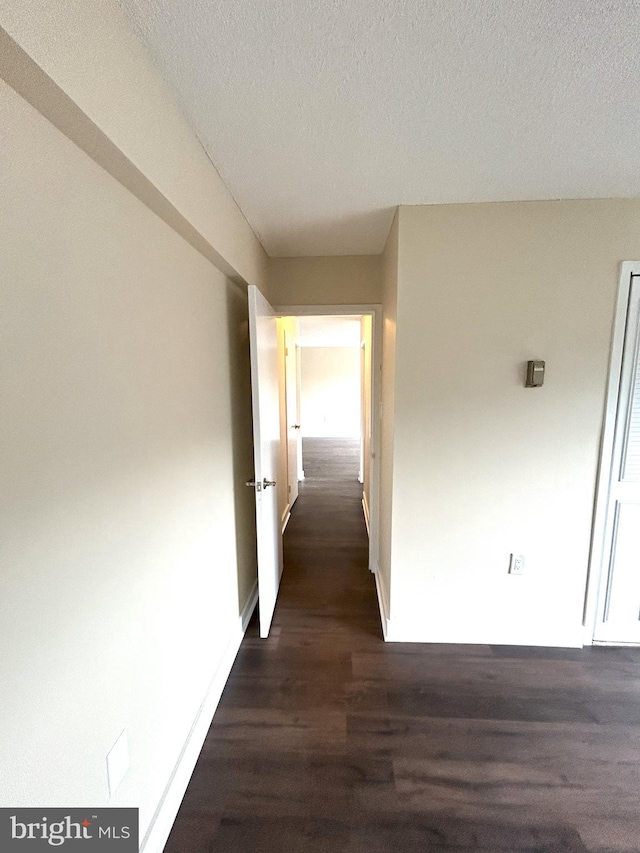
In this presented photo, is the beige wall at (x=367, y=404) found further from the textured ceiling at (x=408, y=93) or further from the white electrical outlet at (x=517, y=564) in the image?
the textured ceiling at (x=408, y=93)

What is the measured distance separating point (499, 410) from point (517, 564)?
85 cm

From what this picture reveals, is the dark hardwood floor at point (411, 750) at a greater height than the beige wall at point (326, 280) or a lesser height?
lesser

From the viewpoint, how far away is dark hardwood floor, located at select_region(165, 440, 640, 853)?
3.90 feet

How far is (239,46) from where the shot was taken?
0.93 meters

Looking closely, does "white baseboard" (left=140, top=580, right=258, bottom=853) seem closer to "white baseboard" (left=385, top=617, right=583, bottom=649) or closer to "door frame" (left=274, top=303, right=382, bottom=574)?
"white baseboard" (left=385, top=617, right=583, bottom=649)

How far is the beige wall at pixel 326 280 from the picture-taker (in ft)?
8.25

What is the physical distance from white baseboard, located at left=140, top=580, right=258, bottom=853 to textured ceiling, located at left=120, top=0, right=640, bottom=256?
7.29 ft

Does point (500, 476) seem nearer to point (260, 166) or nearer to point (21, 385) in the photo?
point (260, 166)

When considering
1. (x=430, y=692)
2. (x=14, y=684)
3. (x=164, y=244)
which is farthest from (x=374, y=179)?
(x=430, y=692)

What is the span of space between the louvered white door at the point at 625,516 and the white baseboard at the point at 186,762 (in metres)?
2.03

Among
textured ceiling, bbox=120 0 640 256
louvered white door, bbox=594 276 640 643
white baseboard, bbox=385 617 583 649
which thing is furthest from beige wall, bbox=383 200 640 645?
textured ceiling, bbox=120 0 640 256

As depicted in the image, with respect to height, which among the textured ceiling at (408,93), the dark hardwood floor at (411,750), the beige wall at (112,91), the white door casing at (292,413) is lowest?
the dark hardwood floor at (411,750)

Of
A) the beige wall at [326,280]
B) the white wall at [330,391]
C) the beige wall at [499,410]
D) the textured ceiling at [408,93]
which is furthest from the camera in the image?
the white wall at [330,391]

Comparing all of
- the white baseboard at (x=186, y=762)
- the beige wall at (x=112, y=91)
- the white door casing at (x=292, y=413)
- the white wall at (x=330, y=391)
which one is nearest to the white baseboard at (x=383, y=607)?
the white baseboard at (x=186, y=762)
